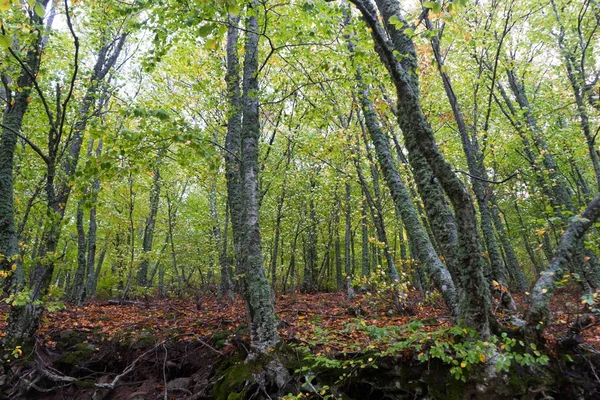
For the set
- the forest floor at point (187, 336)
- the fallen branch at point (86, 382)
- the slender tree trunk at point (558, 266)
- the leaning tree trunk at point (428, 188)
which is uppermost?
the leaning tree trunk at point (428, 188)

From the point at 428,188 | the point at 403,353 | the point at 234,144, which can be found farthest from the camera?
the point at 234,144

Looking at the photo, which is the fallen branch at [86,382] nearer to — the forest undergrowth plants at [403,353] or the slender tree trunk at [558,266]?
the forest undergrowth plants at [403,353]

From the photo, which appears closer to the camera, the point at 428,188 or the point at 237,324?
the point at 428,188

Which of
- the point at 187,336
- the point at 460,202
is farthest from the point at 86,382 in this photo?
the point at 460,202

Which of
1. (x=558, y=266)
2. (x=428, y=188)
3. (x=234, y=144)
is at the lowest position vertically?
(x=558, y=266)

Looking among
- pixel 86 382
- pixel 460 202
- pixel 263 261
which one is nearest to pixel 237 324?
pixel 263 261

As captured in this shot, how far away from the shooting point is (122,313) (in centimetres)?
1114

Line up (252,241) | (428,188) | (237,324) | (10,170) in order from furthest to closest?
(237,324) < (10,170) < (252,241) < (428,188)

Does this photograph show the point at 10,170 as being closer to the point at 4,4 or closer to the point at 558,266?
the point at 4,4

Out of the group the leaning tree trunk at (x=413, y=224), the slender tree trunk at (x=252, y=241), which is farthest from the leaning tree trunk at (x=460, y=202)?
the slender tree trunk at (x=252, y=241)

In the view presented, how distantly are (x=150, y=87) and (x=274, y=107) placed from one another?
27.6ft

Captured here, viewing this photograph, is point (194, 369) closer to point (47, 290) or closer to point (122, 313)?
point (47, 290)

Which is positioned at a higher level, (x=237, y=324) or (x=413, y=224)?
(x=413, y=224)

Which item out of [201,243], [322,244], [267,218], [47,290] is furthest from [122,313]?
[322,244]
